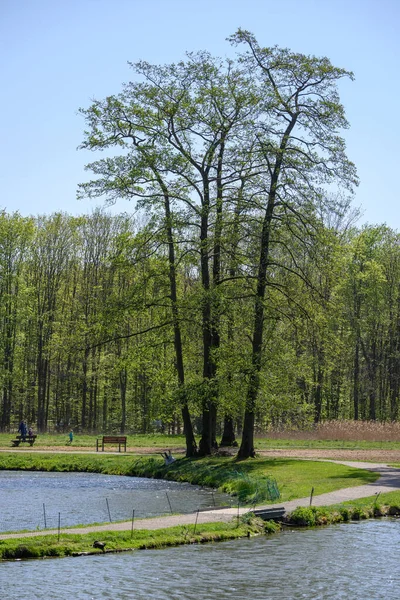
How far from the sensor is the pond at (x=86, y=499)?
21.5m

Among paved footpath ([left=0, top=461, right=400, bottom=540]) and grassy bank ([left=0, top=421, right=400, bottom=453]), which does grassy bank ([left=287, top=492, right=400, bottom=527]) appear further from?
grassy bank ([left=0, top=421, right=400, bottom=453])

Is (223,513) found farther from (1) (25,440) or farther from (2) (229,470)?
(1) (25,440)

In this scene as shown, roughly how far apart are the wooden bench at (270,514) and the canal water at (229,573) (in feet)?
6.06

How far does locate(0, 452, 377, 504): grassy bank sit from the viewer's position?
25312 mm

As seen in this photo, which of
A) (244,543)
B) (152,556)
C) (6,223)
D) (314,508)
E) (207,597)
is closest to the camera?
(207,597)

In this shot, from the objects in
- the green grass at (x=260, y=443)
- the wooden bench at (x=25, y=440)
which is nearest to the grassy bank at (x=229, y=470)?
the wooden bench at (x=25, y=440)

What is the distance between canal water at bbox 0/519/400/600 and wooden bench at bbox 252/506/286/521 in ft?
6.06

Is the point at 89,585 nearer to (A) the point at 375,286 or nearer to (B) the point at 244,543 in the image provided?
(B) the point at 244,543

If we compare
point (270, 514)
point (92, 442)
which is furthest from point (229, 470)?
point (92, 442)

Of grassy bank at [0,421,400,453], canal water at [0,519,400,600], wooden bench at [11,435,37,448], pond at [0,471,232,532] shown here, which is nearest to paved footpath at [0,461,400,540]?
pond at [0,471,232,532]

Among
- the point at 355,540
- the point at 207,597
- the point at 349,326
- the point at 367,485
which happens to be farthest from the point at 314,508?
the point at 349,326

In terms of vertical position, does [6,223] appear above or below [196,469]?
above

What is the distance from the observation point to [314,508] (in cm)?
2095

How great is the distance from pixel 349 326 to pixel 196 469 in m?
32.9
